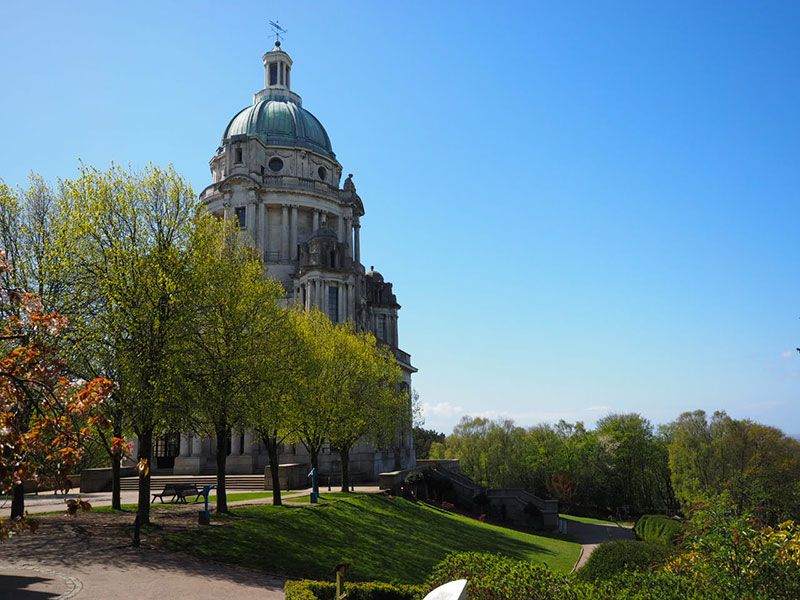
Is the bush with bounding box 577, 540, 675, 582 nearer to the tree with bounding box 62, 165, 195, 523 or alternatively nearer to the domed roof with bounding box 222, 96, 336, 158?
the tree with bounding box 62, 165, 195, 523

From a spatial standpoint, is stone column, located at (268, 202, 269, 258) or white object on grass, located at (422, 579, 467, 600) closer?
white object on grass, located at (422, 579, 467, 600)

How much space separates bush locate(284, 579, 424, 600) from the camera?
12.8 meters

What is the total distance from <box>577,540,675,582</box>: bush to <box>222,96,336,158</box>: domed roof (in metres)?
53.2

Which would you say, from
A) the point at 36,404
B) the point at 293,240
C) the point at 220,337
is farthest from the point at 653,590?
the point at 293,240

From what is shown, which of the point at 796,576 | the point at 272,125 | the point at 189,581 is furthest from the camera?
the point at 272,125

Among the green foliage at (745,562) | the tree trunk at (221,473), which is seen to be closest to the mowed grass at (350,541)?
the tree trunk at (221,473)

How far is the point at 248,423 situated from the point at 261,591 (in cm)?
1092

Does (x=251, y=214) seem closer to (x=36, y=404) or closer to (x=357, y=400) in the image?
(x=357, y=400)

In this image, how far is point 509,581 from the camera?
10.1 metres

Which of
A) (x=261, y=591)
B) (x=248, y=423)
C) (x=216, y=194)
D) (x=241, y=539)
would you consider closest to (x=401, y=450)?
(x=216, y=194)

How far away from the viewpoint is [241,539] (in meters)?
20.2

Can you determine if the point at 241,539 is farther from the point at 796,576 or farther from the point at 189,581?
the point at 796,576

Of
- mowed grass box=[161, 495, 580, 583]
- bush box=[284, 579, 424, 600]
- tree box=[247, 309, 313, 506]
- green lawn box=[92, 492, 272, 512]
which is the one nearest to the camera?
bush box=[284, 579, 424, 600]

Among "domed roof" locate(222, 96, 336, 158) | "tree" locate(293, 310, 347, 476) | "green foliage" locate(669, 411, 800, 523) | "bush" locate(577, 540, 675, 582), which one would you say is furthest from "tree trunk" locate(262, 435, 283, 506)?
"domed roof" locate(222, 96, 336, 158)
